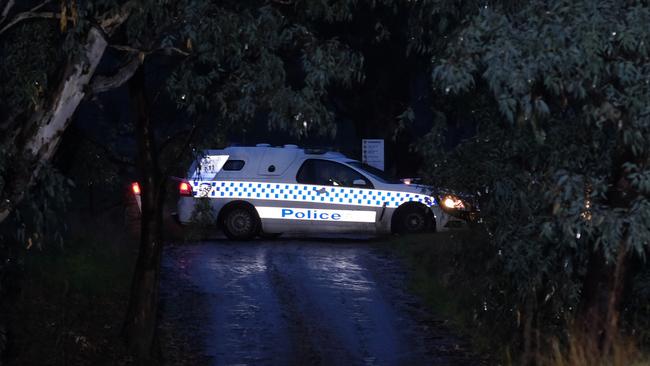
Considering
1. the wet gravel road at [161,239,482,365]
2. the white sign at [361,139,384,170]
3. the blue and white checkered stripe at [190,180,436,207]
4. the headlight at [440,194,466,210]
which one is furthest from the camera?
the white sign at [361,139,384,170]

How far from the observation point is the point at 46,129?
27.0 ft

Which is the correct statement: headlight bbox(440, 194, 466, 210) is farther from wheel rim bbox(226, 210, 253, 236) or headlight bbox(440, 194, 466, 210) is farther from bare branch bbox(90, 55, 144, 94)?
wheel rim bbox(226, 210, 253, 236)

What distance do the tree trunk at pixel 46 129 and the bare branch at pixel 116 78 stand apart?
0.74ft

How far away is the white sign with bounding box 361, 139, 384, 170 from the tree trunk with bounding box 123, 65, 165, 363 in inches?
495

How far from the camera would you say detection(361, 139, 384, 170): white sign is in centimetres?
2291

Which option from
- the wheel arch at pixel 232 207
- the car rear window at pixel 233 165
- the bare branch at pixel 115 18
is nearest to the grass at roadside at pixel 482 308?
the bare branch at pixel 115 18

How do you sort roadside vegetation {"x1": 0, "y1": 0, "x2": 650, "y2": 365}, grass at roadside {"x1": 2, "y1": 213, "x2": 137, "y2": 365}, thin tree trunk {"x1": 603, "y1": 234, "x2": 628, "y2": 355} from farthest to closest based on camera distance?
grass at roadside {"x1": 2, "y1": 213, "x2": 137, "y2": 365}, thin tree trunk {"x1": 603, "y1": 234, "x2": 628, "y2": 355}, roadside vegetation {"x1": 0, "y1": 0, "x2": 650, "y2": 365}

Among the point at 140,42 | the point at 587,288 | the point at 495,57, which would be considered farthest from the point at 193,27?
the point at 587,288

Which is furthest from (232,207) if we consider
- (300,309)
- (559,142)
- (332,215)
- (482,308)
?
(559,142)

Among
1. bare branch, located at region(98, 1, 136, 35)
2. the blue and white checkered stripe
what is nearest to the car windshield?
Answer: the blue and white checkered stripe

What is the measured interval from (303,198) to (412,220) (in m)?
1.96

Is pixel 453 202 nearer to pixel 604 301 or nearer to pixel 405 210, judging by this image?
pixel 604 301

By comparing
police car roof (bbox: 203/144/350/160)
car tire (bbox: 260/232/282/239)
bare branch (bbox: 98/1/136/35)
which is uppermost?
bare branch (bbox: 98/1/136/35)

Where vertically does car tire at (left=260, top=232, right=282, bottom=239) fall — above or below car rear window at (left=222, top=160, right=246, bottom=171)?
below
